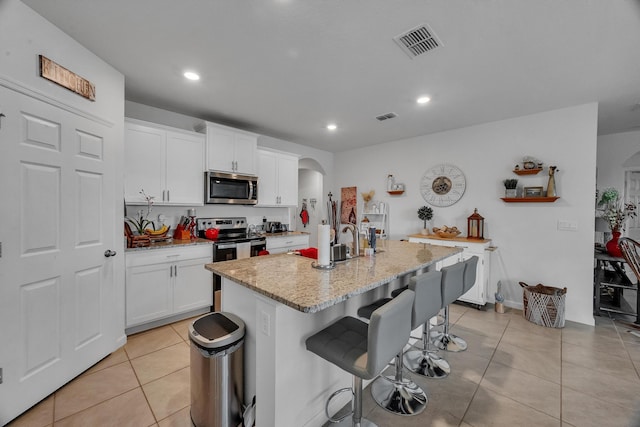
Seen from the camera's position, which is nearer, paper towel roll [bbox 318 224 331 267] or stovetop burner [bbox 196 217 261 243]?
paper towel roll [bbox 318 224 331 267]

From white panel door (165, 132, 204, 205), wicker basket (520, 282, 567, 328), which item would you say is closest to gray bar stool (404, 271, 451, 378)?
wicker basket (520, 282, 567, 328)

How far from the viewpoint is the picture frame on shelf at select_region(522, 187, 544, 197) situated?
3.29 m

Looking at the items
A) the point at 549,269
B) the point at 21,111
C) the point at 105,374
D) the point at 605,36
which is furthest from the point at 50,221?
the point at 549,269

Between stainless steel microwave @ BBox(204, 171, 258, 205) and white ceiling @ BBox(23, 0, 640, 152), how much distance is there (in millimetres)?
880

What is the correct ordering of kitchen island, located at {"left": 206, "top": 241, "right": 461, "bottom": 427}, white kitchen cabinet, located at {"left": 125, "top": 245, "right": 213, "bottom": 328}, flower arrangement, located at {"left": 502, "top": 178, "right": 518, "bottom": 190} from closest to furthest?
kitchen island, located at {"left": 206, "top": 241, "right": 461, "bottom": 427} → white kitchen cabinet, located at {"left": 125, "top": 245, "right": 213, "bottom": 328} → flower arrangement, located at {"left": 502, "top": 178, "right": 518, "bottom": 190}

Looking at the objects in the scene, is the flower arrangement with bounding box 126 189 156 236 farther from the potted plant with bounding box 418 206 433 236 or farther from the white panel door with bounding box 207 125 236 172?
the potted plant with bounding box 418 206 433 236

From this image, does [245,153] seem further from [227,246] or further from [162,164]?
[227,246]

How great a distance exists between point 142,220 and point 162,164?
704mm

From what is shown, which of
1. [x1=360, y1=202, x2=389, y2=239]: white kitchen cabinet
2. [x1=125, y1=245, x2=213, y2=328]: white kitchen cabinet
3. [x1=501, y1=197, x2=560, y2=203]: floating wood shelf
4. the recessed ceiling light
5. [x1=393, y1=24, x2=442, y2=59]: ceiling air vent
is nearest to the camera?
[x1=393, y1=24, x2=442, y2=59]: ceiling air vent

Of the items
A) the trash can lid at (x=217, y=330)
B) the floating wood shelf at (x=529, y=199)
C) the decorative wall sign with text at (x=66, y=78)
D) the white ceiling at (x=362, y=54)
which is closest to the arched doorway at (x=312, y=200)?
the white ceiling at (x=362, y=54)

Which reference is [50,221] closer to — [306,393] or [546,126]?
[306,393]

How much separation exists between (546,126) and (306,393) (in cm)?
413

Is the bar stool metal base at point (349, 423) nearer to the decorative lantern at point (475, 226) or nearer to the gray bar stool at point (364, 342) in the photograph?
the gray bar stool at point (364, 342)

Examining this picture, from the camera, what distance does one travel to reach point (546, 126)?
10.8 feet
